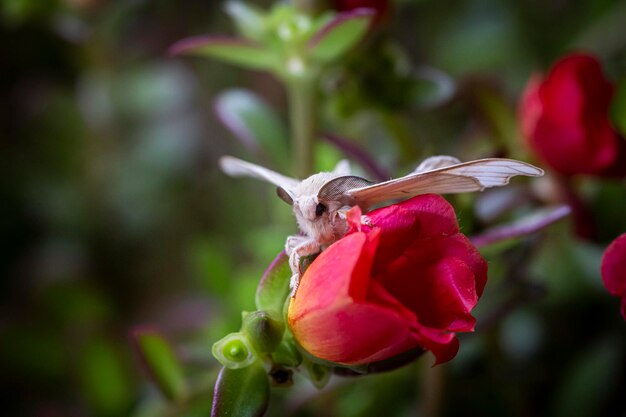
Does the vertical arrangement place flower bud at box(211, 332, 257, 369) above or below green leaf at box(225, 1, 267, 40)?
below

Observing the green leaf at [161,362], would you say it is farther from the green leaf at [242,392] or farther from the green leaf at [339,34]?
the green leaf at [339,34]

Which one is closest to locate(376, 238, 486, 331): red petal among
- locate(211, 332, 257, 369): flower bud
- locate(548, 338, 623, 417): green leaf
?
locate(211, 332, 257, 369): flower bud

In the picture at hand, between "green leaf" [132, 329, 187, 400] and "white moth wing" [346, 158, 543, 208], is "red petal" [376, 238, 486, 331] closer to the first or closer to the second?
"white moth wing" [346, 158, 543, 208]

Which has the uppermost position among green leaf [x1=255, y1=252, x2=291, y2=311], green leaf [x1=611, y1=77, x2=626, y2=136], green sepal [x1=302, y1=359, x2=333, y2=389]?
green leaf [x1=255, y1=252, x2=291, y2=311]

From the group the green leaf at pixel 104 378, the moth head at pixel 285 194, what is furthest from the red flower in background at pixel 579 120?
the green leaf at pixel 104 378

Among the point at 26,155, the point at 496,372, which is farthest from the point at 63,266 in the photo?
the point at 496,372

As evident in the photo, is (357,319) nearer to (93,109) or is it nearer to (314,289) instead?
(314,289)

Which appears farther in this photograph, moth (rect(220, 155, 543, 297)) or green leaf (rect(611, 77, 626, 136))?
green leaf (rect(611, 77, 626, 136))
